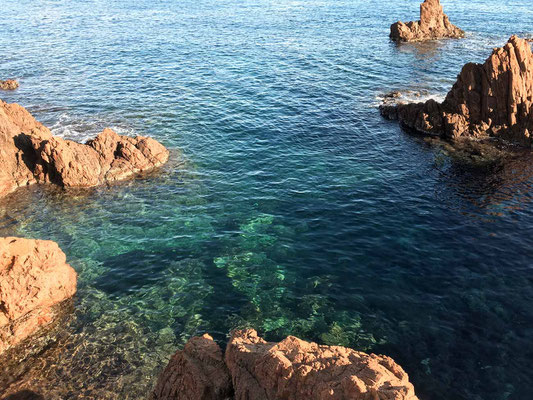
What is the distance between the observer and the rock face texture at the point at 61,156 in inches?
1545

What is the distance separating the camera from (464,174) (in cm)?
4125

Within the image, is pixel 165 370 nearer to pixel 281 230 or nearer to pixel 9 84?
pixel 281 230

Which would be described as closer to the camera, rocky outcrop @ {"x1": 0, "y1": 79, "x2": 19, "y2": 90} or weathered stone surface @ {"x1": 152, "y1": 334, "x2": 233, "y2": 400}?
weathered stone surface @ {"x1": 152, "y1": 334, "x2": 233, "y2": 400}

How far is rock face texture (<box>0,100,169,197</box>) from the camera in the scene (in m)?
39.2

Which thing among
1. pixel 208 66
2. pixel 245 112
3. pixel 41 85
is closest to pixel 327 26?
pixel 208 66

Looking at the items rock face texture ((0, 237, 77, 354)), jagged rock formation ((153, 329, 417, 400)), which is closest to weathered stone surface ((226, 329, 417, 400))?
jagged rock formation ((153, 329, 417, 400))

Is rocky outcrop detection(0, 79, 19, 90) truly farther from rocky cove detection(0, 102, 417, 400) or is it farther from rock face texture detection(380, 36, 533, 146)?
rock face texture detection(380, 36, 533, 146)

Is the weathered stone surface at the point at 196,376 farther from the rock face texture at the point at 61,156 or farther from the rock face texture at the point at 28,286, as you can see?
the rock face texture at the point at 61,156

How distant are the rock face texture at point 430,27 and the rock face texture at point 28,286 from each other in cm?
8697

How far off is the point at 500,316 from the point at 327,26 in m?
93.1

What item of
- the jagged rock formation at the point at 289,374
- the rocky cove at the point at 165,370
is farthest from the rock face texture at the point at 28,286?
the jagged rock formation at the point at 289,374

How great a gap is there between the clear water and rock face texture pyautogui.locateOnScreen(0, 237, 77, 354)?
1933mm

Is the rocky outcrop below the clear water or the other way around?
the other way around

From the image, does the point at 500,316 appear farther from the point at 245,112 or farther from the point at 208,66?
the point at 208,66
